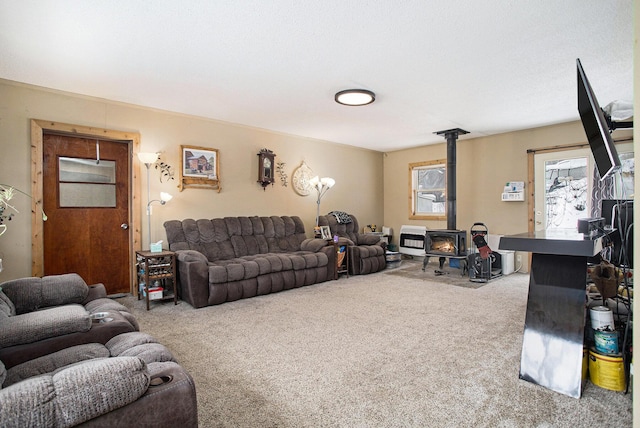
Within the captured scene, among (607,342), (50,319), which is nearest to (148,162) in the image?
(50,319)

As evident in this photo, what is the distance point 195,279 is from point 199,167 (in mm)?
1839

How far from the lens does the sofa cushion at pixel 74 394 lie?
2.94ft

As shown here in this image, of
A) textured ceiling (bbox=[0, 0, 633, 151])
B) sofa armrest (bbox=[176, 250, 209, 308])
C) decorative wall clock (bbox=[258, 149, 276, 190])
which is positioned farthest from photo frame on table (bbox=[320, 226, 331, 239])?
sofa armrest (bbox=[176, 250, 209, 308])

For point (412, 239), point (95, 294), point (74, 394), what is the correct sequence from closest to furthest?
point (74, 394) → point (95, 294) → point (412, 239)

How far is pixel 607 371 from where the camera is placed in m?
2.04

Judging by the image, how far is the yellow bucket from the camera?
6.57ft

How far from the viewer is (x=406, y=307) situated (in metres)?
3.79

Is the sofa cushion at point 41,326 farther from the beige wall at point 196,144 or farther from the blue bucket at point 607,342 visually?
the blue bucket at point 607,342

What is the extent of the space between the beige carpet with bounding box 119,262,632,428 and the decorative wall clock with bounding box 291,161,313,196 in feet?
8.31

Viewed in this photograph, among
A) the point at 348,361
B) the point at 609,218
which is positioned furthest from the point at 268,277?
the point at 609,218

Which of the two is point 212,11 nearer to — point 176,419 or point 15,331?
point 15,331

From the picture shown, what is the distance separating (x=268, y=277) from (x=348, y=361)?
2.16 metres

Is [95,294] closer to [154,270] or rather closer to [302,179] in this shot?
[154,270]

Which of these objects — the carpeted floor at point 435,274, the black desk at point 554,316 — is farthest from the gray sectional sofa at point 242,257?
the black desk at point 554,316
